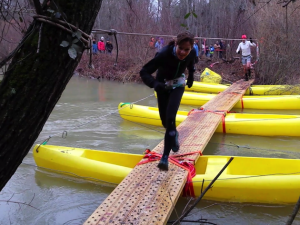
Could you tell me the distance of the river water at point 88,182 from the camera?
3.86 metres

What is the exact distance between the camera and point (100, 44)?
19.6 meters

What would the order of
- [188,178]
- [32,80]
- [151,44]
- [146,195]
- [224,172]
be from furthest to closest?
[151,44], [224,172], [188,178], [146,195], [32,80]

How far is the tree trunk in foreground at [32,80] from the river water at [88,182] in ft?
7.12

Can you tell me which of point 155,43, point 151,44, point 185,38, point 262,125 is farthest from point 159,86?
point 155,43

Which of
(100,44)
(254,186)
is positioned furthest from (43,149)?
(100,44)

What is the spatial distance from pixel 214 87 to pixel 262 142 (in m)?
6.01

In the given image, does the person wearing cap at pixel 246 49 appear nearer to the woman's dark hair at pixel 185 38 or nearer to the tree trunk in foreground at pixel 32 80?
the woman's dark hair at pixel 185 38

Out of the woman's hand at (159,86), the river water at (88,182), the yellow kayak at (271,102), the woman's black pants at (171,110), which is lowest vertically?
the river water at (88,182)

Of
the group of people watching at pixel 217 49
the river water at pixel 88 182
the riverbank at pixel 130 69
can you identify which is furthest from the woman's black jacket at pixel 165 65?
the group of people watching at pixel 217 49

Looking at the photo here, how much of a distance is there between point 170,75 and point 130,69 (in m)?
13.8

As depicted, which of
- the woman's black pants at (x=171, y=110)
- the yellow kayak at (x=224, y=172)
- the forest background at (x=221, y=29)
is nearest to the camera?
the woman's black pants at (x=171, y=110)

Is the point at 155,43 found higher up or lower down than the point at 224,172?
higher up

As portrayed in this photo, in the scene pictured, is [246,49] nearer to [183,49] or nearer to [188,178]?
[188,178]

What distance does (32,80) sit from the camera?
5.21 ft
